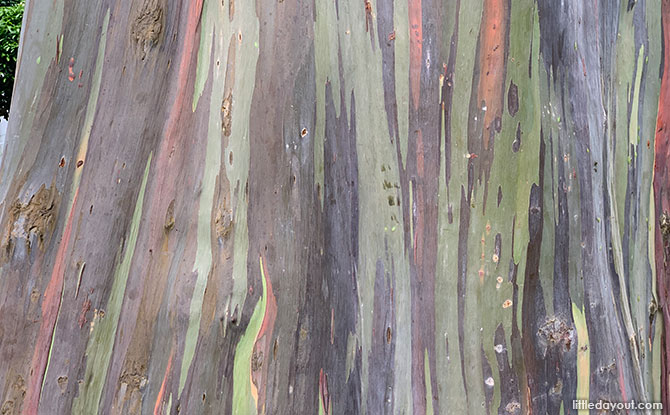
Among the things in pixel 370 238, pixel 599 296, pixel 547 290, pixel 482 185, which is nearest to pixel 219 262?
pixel 370 238

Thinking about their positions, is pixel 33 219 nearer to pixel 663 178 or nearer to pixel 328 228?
pixel 328 228

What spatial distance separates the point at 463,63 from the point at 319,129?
0.32m

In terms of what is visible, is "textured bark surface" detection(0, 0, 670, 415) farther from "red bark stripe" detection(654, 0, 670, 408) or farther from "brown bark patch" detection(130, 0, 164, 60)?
"red bark stripe" detection(654, 0, 670, 408)

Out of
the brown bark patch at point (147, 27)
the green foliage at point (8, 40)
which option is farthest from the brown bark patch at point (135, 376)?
the green foliage at point (8, 40)

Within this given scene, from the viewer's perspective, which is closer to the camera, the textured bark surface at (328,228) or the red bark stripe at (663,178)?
the textured bark surface at (328,228)

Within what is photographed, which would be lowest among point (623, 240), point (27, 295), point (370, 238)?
point (27, 295)

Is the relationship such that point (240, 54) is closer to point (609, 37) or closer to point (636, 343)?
point (609, 37)

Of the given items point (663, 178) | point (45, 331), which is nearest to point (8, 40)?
point (45, 331)

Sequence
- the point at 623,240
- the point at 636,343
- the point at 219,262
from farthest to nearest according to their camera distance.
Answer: the point at 623,240 < the point at 636,343 < the point at 219,262

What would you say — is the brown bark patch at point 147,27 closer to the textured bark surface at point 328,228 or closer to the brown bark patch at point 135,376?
the textured bark surface at point 328,228

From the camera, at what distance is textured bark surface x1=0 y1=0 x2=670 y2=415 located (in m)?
1.26

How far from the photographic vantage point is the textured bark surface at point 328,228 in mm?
1260

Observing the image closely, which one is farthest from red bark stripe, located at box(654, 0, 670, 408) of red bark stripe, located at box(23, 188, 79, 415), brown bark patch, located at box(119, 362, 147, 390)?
red bark stripe, located at box(23, 188, 79, 415)

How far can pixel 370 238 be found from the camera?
4.32ft
